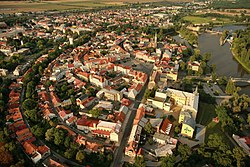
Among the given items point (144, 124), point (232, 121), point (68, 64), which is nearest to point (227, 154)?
point (232, 121)

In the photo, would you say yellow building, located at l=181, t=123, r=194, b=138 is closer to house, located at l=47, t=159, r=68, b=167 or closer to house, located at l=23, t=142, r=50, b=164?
house, located at l=47, t=159, r=68, b=167

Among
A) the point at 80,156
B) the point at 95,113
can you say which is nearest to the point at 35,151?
the point at 80,156

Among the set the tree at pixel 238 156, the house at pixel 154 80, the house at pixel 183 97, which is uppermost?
the house at pixel 154 80

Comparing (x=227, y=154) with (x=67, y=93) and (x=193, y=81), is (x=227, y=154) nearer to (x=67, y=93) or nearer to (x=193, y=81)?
(x=193, y=81)

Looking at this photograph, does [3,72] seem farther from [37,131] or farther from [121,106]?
[121,106]

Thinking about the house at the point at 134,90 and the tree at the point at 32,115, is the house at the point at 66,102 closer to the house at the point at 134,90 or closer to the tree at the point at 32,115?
the tree at the point at 32,115

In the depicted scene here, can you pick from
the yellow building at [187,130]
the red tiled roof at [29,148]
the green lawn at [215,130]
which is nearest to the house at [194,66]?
the green lawn at [215,130]
